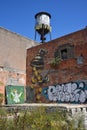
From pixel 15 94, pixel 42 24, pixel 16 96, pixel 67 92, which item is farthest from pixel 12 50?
pixel 67 92

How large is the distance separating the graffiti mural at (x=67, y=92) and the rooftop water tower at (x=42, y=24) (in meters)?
6.46

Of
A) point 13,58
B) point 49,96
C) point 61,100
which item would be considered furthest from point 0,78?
point 61,100

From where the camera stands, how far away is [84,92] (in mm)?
13492

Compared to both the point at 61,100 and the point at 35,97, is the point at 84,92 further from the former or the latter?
the point at 35,97

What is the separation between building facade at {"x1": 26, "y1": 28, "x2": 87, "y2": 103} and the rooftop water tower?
2726 mm

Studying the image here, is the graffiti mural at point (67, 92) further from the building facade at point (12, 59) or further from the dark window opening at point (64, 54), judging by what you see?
the building facade at point (12, 59)

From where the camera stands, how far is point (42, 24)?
64.8 feet

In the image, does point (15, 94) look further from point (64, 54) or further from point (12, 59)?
point (64, 54)

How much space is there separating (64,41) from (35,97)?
5397 mm

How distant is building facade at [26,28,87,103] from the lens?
14039mm

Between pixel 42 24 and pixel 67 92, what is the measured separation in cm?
828

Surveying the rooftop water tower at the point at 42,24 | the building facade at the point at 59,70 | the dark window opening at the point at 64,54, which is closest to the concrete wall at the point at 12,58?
the building facade at the point at 59,70


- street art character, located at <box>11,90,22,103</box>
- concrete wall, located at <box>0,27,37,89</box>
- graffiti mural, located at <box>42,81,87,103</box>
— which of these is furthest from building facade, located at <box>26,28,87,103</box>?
street art character, located at <box>11,90,22,103</box>

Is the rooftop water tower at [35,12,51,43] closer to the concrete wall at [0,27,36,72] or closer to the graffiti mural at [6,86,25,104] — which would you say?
the concrete wall at [0,27,36,72]
